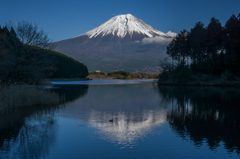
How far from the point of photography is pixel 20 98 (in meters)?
13.6

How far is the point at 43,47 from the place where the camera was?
2047cm

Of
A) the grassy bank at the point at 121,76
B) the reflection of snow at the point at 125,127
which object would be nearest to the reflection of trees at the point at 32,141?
the reflection of snow at the point at 125,127

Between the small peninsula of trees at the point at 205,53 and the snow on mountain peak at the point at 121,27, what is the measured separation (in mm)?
93547

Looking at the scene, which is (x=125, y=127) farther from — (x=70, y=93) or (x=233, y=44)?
(x=233, y=44)

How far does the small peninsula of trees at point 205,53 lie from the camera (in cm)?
4278

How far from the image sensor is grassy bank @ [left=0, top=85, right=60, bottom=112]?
1231 cm

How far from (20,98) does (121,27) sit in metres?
156

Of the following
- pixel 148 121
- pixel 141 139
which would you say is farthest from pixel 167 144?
pixel 148 121

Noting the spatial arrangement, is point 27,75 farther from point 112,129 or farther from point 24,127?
point 112,129

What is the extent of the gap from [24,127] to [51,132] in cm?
136

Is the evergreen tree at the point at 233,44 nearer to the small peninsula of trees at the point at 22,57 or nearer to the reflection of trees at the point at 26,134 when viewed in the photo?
the small peninsula of trees at the point at 22,57

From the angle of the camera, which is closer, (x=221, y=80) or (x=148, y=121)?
(x=148, y=121)

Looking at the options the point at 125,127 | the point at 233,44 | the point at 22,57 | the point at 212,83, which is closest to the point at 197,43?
the point at 233,44

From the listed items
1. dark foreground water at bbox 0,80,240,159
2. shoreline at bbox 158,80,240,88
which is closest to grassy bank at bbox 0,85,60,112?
dark foreground water at bbox 0,80,240,159
